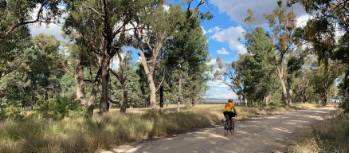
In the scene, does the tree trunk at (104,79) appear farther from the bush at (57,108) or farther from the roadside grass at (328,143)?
the roadside grass at (328,143)

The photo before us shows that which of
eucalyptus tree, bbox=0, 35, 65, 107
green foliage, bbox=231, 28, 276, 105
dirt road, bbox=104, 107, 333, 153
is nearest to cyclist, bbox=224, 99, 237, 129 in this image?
dirt road, bbox=104, 107, 333, 153

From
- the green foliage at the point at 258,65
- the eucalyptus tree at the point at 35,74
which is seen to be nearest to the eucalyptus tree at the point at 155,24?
the eucalyptus tree at the point at 35,74

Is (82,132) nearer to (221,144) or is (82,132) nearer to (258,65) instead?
(221,144)

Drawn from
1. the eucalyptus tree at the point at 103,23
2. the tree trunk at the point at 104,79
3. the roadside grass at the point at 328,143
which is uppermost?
the eucalyptus tree at the point at 103,23

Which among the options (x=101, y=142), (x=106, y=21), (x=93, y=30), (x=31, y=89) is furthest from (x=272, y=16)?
(x=31, y=89)

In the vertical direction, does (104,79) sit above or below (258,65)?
below

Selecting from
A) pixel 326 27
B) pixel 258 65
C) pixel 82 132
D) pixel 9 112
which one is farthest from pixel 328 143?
pixel 258 65

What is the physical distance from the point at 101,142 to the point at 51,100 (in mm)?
7287

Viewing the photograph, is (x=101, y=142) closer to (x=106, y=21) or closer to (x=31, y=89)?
(x=106, y=21)

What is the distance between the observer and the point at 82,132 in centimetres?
1667

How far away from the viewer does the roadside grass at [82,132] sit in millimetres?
14117

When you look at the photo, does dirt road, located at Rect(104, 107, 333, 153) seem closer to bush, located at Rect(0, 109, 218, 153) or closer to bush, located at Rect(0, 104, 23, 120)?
bush, located at Rect(0, 109, 218, 153)

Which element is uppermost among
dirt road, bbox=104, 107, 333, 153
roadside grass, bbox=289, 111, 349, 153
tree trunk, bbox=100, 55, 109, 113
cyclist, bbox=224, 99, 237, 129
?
tree trunk, bbox=100, 55, 109, 113

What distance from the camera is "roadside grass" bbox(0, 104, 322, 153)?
14.1 metres
